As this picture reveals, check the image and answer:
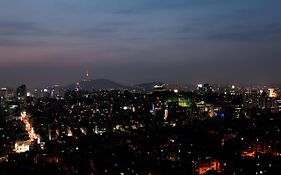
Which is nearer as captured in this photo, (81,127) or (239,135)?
(239,135)

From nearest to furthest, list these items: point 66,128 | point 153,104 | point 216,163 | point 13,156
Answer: point 216,163 → point 13,156 → point 66,128 → point 153,104

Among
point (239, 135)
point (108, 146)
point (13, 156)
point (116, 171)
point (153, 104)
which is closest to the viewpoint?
point (116, 171)

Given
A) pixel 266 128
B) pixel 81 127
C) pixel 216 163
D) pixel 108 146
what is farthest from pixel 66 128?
pixel 216 163

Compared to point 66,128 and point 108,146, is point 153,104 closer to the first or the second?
point 66,128

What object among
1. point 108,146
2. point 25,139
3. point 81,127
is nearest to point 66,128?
point 81,127

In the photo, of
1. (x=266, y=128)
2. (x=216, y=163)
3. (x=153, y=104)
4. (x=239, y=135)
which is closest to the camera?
(x=216, y=163)

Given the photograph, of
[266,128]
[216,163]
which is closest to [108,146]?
[216,163]

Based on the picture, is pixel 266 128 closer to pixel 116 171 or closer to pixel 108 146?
pixel 108 146

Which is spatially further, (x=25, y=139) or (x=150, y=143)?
(x=25, y=139)

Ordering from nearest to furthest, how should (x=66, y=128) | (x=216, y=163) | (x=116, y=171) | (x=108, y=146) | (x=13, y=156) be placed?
(x=116, y=171) → (x=216, y=163) → (x=13, y=156) → (x=108, y=146) → (x=66, y=128)
